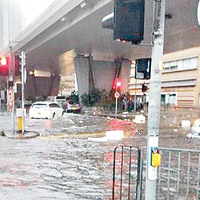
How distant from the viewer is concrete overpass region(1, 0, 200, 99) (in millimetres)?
16500

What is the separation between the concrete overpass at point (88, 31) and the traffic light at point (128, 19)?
Result: 10693mm

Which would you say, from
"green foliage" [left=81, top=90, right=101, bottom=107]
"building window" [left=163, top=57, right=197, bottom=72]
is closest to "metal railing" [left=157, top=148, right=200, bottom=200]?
"green foliage" [left=81, top=90, right=101, bottom=107]

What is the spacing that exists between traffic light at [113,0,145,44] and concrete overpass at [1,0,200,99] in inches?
421

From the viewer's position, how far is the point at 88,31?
22.1m

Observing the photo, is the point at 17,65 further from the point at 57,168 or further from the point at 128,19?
the point at 128,19

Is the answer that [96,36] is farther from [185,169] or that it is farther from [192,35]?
[185,169]

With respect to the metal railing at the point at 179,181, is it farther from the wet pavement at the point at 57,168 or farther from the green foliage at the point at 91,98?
the green foliage at the point at 91,98

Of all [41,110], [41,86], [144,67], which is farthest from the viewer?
[41,86]

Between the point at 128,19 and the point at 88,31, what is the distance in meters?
19.3

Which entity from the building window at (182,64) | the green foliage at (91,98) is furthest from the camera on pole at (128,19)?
the building window at (182,64)

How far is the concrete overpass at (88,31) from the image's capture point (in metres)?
16.5

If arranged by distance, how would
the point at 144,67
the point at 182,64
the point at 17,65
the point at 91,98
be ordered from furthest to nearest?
1. the point at 182,64
2. the point at 91,98
3. the point at 17,65
4. the point at 144,67

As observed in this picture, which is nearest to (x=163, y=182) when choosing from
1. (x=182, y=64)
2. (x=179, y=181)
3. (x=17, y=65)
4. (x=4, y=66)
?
(x=179, y=181)

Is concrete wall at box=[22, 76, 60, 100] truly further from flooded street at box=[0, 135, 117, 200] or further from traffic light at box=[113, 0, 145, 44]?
traffic light at box=[113, 0, 145, 44]
